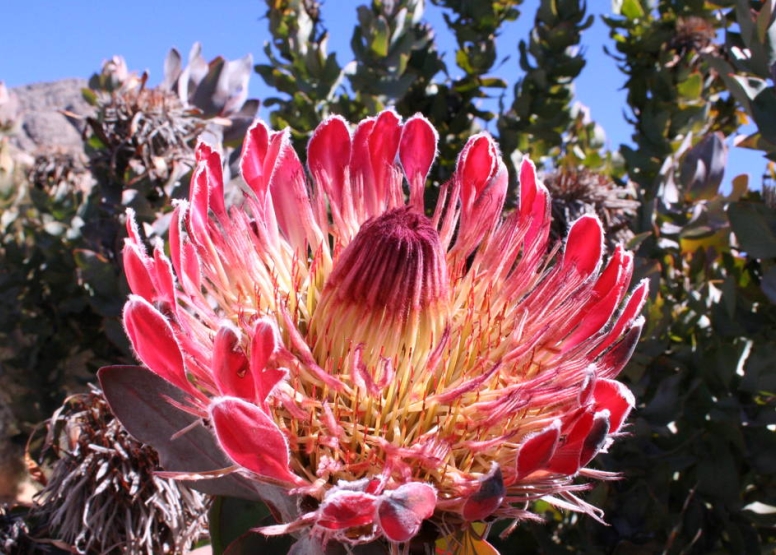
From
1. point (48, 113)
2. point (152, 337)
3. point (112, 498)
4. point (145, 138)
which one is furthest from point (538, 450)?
point (48, 113)

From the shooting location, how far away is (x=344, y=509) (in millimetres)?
782

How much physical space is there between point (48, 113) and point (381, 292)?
5133mm

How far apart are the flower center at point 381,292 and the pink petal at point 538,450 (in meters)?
0.31

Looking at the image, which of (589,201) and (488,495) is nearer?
(488,495)

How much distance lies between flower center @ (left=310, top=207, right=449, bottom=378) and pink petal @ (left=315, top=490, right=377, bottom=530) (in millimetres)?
321

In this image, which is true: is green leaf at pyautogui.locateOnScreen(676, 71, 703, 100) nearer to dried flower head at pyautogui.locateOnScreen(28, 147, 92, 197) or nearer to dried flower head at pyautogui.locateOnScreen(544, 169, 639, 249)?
dried flower head at pyautogui.locateOnScreen(544, 169, 639, 249)

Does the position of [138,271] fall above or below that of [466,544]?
above

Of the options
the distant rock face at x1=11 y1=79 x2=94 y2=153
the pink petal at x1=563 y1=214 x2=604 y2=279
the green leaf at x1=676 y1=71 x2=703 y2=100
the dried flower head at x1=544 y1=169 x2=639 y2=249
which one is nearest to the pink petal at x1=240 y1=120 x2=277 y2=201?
the pink petal at x1=563 y1=214 x2=604 y2=279

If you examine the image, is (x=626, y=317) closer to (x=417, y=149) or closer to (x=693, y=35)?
(x=417, y=149)

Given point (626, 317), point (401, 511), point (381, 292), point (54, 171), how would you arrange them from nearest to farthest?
point (401, 511)
point (626, 317)
point (381, 292)
point (54, 171)

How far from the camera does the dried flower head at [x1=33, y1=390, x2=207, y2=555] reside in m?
1.36

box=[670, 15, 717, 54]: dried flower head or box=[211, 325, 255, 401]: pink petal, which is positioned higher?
box=[670, 15, 717, 54]: dried flower head

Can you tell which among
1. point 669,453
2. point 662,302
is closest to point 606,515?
point 669,453

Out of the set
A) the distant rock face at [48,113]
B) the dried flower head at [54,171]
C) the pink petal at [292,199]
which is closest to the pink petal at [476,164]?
the pink petal at [292,199]
